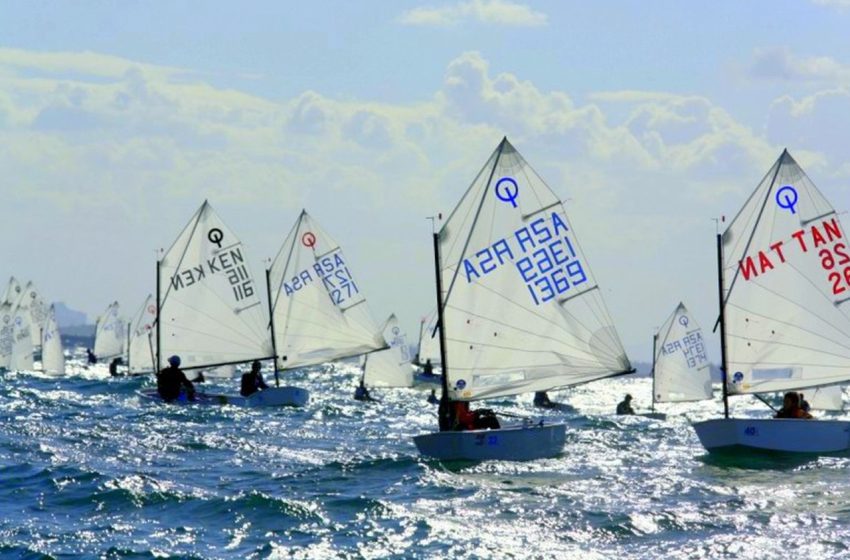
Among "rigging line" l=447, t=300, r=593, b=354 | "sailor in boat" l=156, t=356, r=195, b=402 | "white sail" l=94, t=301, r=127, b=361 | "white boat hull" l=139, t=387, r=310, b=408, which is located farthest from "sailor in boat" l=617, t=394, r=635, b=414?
"white sail" l=94, t=301, r=127, b=361

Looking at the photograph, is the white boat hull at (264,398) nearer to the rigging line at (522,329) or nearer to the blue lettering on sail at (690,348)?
the rigging line at (522,329)

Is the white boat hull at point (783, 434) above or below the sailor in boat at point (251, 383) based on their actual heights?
below

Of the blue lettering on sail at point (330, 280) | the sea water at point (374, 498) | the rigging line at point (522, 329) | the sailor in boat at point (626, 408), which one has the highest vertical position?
the blue lettering on sail at point (330, 280)

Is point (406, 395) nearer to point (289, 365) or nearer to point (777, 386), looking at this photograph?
point (289, 365)

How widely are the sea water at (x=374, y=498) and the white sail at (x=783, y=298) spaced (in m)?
2.78

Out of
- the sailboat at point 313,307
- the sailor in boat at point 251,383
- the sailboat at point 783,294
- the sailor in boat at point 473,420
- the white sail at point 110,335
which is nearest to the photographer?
the sailor in boat at point 473,420

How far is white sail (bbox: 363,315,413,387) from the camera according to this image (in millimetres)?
68188

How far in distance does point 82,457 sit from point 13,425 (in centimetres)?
764

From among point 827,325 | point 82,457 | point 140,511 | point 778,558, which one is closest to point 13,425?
point 82,457

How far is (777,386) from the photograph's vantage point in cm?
3444

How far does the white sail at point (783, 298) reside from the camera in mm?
34531

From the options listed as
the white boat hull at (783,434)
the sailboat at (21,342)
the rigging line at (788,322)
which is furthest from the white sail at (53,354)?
the white boat hull at (783,434)

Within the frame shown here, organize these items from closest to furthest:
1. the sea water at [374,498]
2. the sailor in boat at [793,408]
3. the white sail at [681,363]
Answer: the sea water at [374,498], the sailor in boat at [793,408], the white sail at [681,363]

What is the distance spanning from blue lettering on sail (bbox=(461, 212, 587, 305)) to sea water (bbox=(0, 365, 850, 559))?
152 inches
